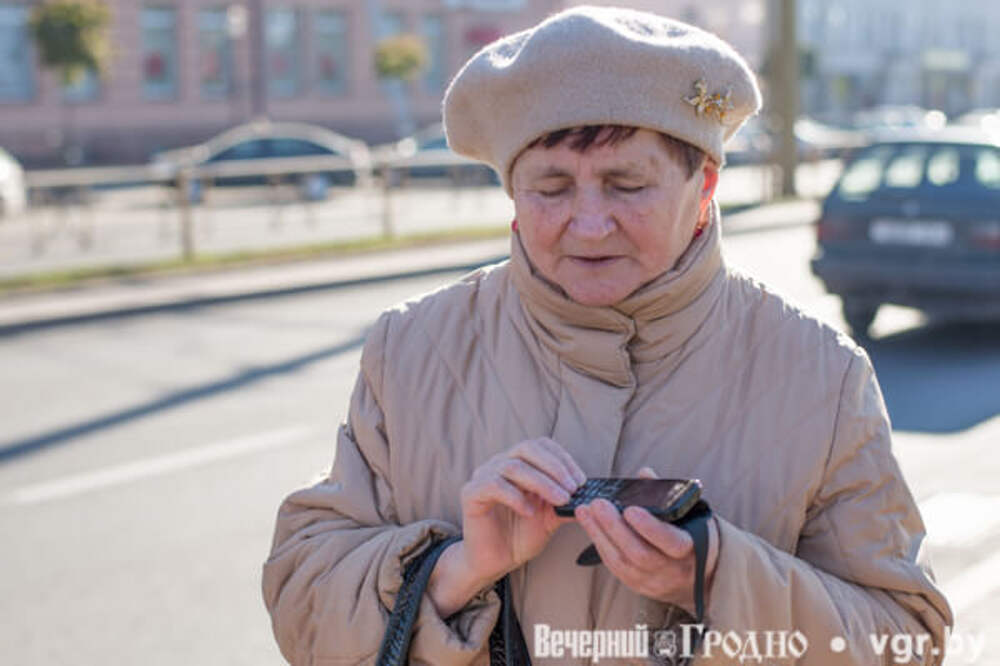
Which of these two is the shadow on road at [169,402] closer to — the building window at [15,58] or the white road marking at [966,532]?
the white road marking at [966,532]

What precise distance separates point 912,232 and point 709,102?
952 cm

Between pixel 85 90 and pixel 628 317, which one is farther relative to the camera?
pixel 85 90

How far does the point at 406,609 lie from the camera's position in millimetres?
2121

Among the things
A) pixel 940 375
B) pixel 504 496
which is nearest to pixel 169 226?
pixel 940 375

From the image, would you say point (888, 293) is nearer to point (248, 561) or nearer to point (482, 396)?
point (248, 561)

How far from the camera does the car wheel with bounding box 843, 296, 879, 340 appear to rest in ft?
37.8

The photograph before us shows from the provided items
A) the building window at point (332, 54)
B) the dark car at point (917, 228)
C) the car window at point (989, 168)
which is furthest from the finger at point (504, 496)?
the building window at point (332, 54)

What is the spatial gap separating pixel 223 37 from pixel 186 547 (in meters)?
40.5

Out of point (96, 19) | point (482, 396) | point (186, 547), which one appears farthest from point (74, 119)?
point (482, 396)

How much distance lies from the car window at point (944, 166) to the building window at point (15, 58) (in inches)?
1304

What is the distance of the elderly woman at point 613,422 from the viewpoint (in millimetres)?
2061

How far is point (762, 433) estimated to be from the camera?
2145 mm

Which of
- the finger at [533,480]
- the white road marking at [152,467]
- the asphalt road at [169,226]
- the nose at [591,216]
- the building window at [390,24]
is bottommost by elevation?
the white road marking at [152,467]

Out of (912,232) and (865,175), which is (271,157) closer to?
(865,175)
